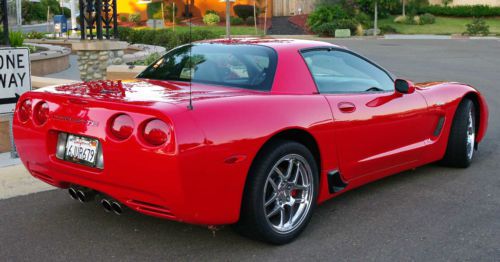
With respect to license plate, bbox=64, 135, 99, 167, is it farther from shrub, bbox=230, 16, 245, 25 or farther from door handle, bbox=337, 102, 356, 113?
shrub, bbox=230, 16, 245, 25

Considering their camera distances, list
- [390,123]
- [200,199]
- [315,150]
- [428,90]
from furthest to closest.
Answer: [428,90] < [390,123] < [315,150] < [200,199]

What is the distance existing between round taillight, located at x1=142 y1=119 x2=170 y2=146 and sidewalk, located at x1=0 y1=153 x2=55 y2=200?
232 cm

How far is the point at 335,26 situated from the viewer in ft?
131

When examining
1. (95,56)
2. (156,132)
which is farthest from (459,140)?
(95,56)

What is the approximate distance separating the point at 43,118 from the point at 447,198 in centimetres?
336

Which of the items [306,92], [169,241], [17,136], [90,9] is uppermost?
[90,9]

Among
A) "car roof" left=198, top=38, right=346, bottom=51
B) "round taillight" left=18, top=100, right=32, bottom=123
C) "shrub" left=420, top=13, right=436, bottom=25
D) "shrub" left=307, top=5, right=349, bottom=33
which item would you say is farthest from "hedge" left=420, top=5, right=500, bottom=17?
"round taillight" left=18, top=100, right=32, bottom=123

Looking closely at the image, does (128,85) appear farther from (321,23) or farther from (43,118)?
(321,23)

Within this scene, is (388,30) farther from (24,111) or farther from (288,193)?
(24,111)

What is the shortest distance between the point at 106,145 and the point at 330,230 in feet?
5.73

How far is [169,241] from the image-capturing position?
414 centimetres

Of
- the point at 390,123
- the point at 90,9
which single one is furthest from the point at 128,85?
the point at 90,9

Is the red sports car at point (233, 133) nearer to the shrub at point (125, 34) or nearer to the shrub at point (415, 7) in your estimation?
the shrub at point (125, 34)

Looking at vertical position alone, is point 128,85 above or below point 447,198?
above
